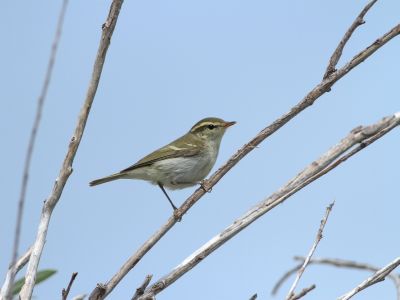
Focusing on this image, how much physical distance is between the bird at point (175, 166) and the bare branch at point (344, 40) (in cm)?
321

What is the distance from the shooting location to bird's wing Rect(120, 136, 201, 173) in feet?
19.6

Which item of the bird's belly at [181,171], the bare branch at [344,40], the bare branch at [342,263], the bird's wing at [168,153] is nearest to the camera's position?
the bare branch at [344,40]

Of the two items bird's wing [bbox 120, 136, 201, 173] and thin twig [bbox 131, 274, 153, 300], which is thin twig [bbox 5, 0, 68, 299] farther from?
bird's wing [bbox 120, 136, 201, 173]

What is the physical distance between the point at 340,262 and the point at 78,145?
1885mm

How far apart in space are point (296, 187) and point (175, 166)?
3.57 metres

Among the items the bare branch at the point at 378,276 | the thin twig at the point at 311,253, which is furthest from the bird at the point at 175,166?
the bare branch at the point at 378,276

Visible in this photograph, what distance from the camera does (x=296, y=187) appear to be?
7.77 feet

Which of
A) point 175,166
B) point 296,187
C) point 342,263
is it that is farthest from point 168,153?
point 296,187

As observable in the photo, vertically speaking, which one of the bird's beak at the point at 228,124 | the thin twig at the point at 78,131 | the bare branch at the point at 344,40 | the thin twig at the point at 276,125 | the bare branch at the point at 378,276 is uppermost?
the bird's beak at the point at 228,124

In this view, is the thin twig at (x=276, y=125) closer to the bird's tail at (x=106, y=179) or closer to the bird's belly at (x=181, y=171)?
the bird's belly at (x=181, y=171)

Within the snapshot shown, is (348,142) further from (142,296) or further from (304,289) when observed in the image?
(142,296)

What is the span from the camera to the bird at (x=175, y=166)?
5863 mm

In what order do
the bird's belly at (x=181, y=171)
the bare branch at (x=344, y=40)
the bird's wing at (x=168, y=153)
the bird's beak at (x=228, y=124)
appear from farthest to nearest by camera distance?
the bird's beak at (x=228, y=124) < the bird's wing at (x=168, y=153) < the bird's belly at (x=181, y=171) < the bare branch at (x=344, y=40)

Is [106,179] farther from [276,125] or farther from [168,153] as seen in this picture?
[276,125]
